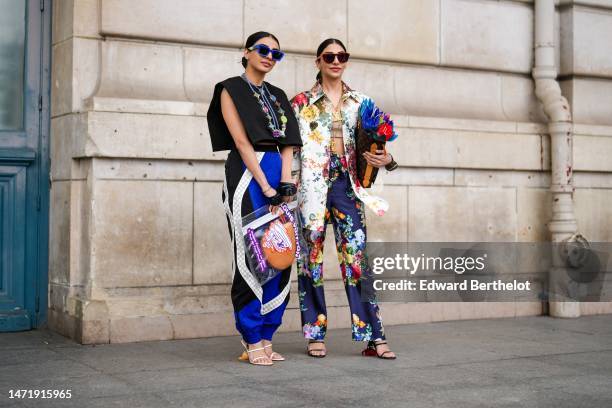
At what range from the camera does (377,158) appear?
6496 mm

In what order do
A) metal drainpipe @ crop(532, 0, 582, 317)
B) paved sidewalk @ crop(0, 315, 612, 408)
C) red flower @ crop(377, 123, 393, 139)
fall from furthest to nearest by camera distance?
metal drainpipe @ crop(532, 0, 582, 317) < red flower @ crop(377, 123, 393, 139) < paved sidewalk @ crop(0, 315, 612, 408)

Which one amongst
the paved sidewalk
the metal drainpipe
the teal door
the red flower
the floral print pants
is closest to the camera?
the paved sidewalk

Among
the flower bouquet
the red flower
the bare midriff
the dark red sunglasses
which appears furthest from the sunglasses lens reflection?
the red flower

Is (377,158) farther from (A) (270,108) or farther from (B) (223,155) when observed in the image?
(B) (223,155)

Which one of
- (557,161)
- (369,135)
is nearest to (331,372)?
(369,135)

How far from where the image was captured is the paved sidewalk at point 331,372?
514 cm

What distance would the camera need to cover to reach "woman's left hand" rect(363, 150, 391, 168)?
6500 millimetres

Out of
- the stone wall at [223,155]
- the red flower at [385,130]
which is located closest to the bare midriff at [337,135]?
the red flower at [385,130]

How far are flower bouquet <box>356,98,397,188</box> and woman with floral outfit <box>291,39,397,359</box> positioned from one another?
5 centimetres

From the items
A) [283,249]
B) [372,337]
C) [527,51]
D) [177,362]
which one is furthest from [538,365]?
[527,51]

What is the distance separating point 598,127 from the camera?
954cm

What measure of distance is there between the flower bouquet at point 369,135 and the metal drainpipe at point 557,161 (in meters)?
3.16

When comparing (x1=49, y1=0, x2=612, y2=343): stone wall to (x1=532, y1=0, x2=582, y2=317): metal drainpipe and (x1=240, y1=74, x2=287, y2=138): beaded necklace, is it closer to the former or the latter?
A: (x1=532, y1=0, x2=582, y2=317): metal drainpipe

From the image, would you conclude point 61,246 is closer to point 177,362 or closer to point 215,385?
point 177,362
